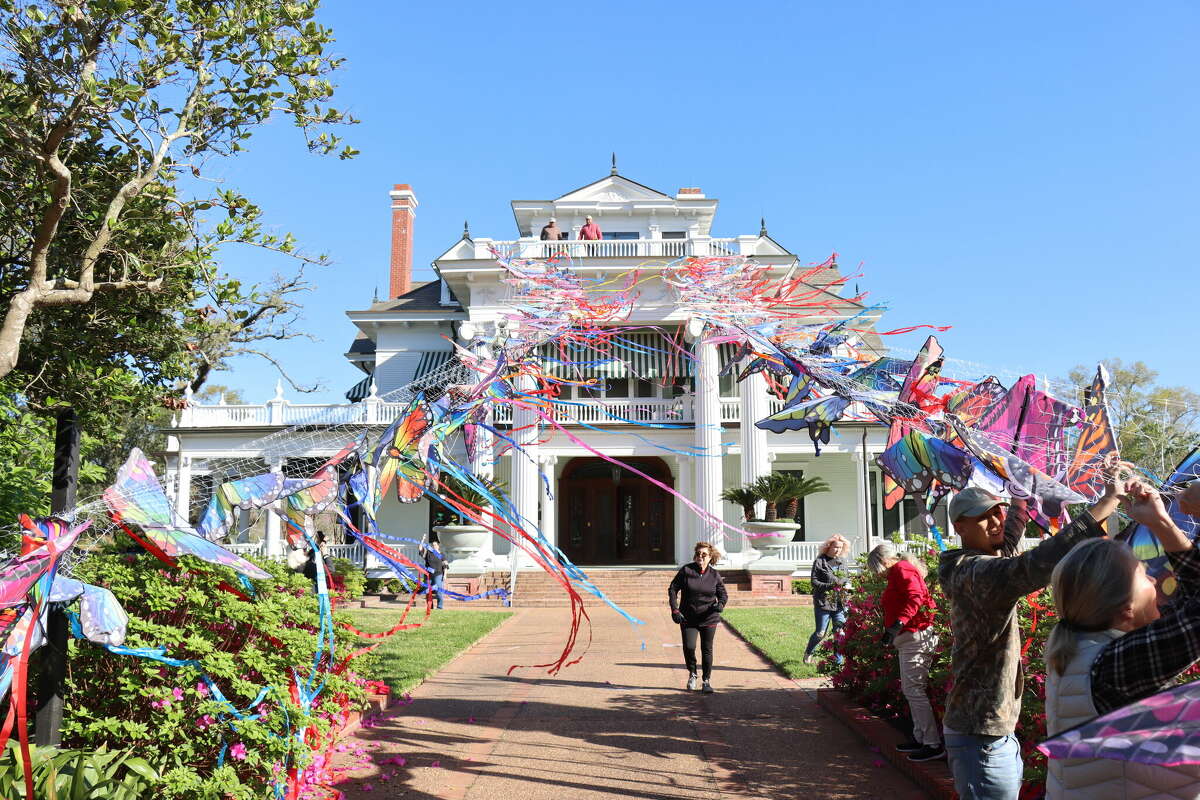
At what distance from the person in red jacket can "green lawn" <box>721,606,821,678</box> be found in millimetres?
2409

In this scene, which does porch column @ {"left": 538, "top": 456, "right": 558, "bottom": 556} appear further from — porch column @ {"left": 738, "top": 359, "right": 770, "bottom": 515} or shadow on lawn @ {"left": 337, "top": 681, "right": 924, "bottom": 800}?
shadow on lawn @ {"left": 337, "top": 681, "right": 924, "bottom": 800}

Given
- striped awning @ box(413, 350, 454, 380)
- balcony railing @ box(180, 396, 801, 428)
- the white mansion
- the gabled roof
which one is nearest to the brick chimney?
the gabled roof

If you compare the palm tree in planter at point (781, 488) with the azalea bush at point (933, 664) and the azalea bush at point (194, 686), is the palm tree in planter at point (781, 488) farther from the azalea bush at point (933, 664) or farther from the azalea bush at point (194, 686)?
the azalea bush at point (194, 686)

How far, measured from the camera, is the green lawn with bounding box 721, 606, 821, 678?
35.9 feet

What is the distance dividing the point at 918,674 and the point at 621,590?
16166mm

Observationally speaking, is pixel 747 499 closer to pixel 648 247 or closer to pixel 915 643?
pixel 648 247

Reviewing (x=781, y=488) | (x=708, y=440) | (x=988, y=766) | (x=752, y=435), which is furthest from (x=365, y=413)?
(x=988, y=766)

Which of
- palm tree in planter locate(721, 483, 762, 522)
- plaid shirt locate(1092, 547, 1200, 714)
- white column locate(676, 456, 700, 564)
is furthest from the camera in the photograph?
white column locate(676, 456, 700, 564)

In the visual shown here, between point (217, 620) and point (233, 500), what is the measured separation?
0.75 m

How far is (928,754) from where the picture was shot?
6.00 m

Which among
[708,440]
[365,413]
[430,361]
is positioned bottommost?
[708,440]

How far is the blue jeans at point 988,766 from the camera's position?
3438 millimetres

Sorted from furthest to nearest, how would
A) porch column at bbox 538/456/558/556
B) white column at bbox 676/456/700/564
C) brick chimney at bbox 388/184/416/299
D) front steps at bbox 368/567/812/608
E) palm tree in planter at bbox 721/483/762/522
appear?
1. brick chimney at bbox 388/184/416/299
2. porch column at bbox 538/456/558/556
3. white column at bbox 676/456/700/564
4. palm tree in planter at bbox 721/483/762/522
5. front steps at bbox 368/567/812/608

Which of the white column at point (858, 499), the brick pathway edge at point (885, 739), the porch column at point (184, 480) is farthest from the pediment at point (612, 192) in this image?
the brick pathway edge at point (885, 739)
